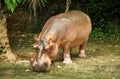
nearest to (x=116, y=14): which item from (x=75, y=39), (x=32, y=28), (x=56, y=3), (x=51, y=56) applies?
(x=56, y=3)

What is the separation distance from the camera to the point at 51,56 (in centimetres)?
802

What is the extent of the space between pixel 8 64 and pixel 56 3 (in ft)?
18.4

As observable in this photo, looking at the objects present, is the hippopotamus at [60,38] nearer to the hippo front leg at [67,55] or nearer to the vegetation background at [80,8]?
the hippo front leg at [67,55]

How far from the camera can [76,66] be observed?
8.23 metres

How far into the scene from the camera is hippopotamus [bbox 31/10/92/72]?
7.76m

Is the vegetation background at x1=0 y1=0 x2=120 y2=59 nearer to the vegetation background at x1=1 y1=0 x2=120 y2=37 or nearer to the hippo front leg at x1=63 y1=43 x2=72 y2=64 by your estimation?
the vegetation background at x1=1 y1=0 x2=120 y2=37

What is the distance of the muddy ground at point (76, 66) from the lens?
7520 mm

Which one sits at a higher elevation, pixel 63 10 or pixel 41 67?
pixel 63 10

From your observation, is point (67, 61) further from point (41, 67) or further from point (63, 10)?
point (63, 10)

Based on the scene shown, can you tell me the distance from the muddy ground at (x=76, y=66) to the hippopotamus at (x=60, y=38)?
20 centimetres

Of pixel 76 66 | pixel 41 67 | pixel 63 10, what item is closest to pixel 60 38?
pixel 76 66

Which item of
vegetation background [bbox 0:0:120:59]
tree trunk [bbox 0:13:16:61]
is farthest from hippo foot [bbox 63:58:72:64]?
vegetation background [bbox 0:0:120:59]

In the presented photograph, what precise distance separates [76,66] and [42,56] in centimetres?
88

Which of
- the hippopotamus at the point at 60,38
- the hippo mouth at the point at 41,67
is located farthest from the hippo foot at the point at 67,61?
the hippo mouth at the point at 41,67
